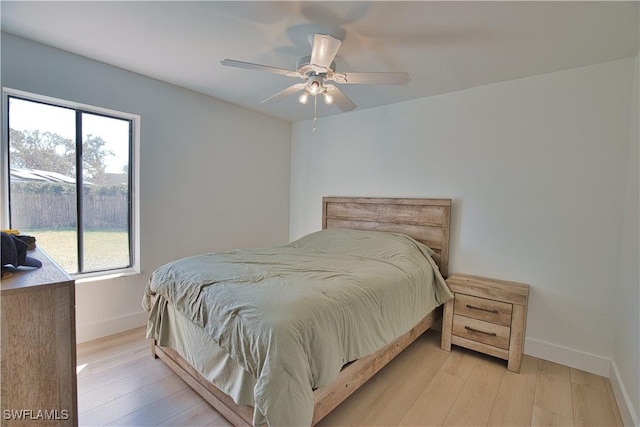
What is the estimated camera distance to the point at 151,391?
1.93 m

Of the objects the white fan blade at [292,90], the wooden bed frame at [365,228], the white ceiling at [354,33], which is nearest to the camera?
the wooden bed frame at [365,228]

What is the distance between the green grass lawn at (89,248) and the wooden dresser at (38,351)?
1.66 m

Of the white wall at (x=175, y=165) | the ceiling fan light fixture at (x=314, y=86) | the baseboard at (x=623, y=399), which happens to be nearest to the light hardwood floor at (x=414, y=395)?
Result: the baseboard at (x=623, y=399)

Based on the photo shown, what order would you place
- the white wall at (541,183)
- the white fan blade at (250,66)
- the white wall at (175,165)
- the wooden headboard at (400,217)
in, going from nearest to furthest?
the white fan blade at (250,66)
the white wall at (541,183)
the white wall at (175,165)
the wooden headboard at (400,217)

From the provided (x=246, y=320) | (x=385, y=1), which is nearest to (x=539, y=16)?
(x=385, y=1)

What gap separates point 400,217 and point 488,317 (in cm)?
125

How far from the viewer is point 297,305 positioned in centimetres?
147

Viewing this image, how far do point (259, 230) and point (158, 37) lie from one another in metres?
2.49

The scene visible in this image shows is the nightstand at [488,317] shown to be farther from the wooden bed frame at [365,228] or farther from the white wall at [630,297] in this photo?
the white wall at [630,297]

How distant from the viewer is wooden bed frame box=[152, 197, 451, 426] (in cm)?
159

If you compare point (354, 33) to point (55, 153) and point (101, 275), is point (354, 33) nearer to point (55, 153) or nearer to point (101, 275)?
point (55, 153)

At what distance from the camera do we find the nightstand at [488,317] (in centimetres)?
226

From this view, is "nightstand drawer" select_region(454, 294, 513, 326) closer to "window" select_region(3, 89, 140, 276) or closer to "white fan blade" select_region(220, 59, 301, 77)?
"white fan blade" select_region(220, 59, 301, 77)

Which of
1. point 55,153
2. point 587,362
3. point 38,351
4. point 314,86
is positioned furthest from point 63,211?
point 587,362
